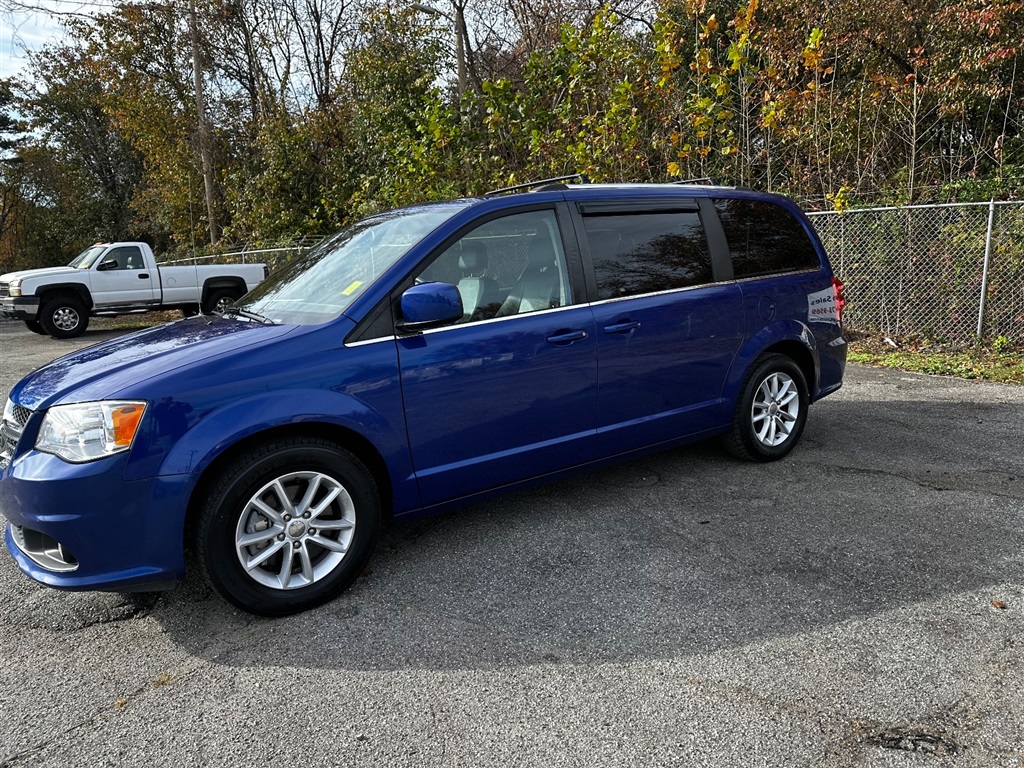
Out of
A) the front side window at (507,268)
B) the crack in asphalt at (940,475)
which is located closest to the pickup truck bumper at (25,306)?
the front side window at (507,268)

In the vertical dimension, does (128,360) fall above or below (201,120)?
below

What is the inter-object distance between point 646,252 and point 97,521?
9.97ft

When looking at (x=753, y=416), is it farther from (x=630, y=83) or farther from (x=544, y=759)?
(x=630, y=83)

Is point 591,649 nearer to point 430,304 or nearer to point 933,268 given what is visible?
point 430,304

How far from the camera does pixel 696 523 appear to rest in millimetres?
3986

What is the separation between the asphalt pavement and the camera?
236cm

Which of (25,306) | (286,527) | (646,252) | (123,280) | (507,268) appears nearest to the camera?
(286,527)

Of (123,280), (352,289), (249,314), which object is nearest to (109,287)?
(123,280)

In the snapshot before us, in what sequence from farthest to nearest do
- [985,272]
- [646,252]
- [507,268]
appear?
[985,272] → [646,252] → [507,268]

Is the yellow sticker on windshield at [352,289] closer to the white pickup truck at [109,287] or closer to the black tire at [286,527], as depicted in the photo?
the black tire at [286,527]

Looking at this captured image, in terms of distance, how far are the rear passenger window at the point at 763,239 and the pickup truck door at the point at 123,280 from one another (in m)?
13.4

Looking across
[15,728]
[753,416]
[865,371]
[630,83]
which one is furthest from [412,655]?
[630,83]

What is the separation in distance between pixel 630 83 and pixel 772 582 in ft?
28.8

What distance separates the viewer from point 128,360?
3221 millimetres
